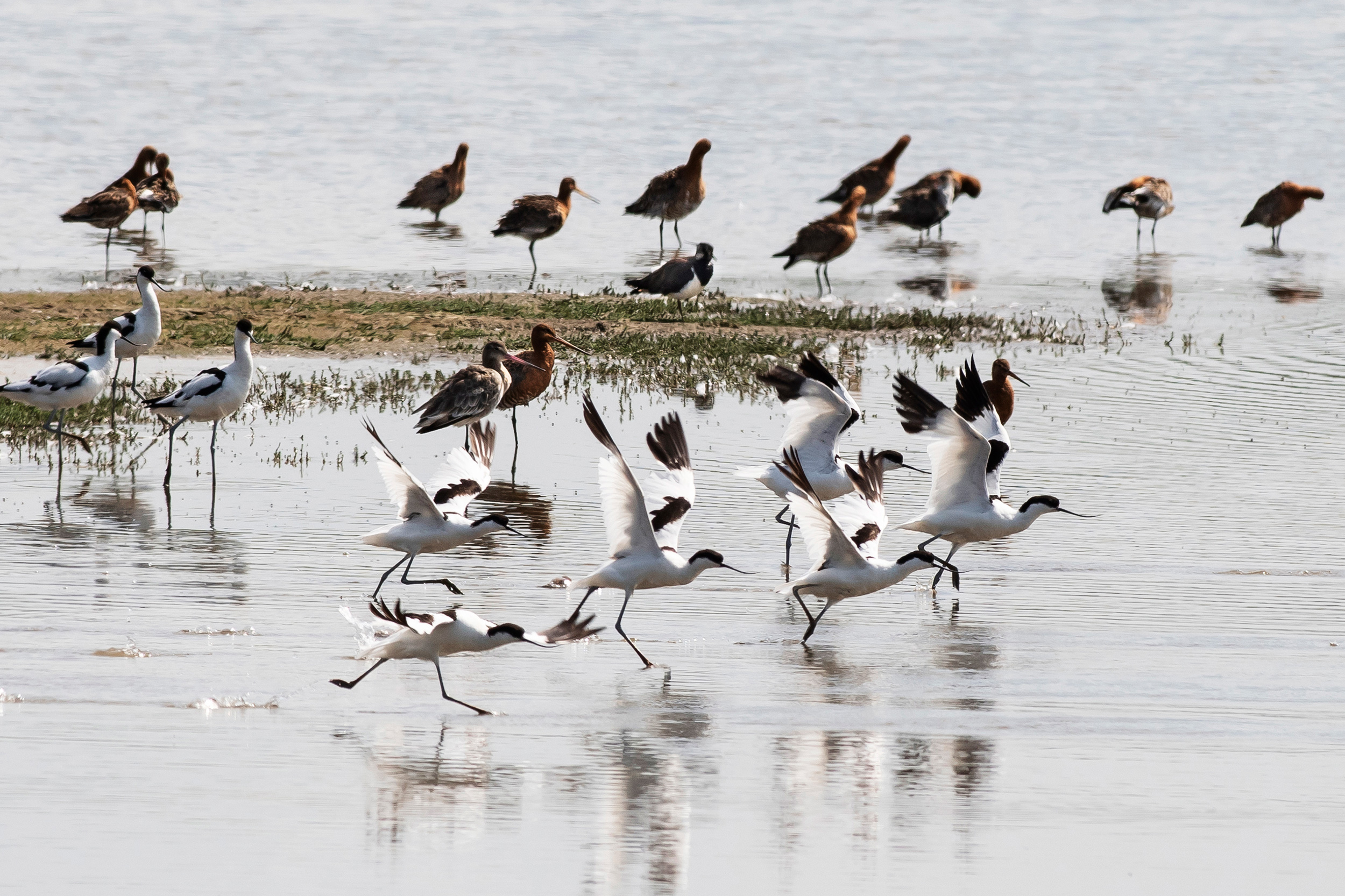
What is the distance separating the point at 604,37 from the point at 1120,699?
46.1 m

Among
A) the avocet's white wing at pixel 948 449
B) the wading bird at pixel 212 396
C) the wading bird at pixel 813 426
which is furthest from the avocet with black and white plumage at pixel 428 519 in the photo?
the wading bird at pixel 212 396

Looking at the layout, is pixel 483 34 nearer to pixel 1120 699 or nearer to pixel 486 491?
pixel 486 491

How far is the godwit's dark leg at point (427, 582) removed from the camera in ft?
33.8

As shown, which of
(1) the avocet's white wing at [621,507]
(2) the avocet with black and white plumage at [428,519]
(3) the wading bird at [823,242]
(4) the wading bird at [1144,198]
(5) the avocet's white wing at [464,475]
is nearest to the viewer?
(1) the avocet's white wing at [621,507]

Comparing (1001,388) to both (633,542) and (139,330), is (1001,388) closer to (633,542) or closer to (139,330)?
(633,542)

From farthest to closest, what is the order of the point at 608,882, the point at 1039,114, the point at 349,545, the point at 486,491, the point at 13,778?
the point at 1039,114, the point at 486,491, the point at 349,545, the point at 13,778, the point at 608,882

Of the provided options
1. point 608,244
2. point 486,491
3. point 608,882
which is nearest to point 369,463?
point 486,491

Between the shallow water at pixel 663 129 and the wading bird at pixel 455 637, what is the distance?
1548cm

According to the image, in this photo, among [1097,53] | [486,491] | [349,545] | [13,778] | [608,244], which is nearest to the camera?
[13,778]

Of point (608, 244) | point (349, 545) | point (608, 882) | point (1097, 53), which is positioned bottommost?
point (608, 882)

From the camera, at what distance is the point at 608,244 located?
1111 inches

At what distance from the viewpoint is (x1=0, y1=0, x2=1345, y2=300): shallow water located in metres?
26.8

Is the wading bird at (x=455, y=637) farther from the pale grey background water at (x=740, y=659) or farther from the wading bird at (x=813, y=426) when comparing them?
the wading bird at (x=813, y=426)

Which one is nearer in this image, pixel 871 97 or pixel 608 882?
pixel 608 882
